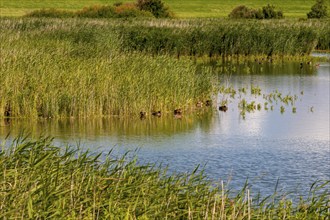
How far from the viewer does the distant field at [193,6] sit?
8341cm

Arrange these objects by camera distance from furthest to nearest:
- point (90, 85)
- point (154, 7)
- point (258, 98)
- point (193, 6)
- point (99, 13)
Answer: point (193, 6) → point (154, 7) → point (99, 13) → point (258, 98) → point (90, 85)

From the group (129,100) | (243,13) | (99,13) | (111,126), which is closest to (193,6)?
(243,13)

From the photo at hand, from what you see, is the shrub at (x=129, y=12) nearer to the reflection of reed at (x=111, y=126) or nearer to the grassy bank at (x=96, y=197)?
the reflection of reed at (x=111, y=126)

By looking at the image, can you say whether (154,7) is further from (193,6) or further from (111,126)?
(111,126)

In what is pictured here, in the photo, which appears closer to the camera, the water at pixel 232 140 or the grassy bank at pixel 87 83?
the water at pixel 232 140

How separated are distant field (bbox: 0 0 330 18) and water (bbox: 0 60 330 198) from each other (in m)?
59.7

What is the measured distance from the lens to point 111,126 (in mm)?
19531

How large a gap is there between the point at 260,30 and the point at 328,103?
15698 millimetres

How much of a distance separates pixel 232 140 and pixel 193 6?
74.4 metres

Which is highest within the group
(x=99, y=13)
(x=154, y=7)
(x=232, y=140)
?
(x=154, y=7)

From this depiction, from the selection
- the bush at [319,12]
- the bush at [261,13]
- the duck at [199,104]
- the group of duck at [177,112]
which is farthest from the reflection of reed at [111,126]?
the bush at [319,12]

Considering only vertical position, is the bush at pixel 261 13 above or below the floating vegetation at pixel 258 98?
above

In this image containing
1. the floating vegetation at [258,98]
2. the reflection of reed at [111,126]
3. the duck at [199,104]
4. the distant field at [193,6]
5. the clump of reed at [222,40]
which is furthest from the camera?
the distant field at [193,6]

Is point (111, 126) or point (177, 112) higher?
point (177, 112)
